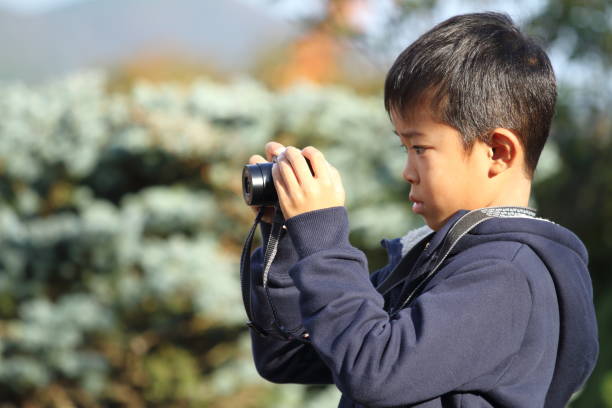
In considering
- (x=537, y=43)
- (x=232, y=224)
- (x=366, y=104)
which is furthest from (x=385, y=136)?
(x=537, y=43)

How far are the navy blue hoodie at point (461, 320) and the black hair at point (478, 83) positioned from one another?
168mm

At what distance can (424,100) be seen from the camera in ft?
4.33

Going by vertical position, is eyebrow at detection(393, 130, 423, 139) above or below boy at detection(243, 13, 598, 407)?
above

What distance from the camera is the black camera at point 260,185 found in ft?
4.50

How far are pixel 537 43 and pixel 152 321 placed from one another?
3143 millimetres

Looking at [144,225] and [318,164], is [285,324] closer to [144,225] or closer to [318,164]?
[318,164]

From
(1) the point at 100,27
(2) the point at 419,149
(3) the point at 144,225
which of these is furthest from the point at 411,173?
(1) the point at 100,27

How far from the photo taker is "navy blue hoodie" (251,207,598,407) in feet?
3.76

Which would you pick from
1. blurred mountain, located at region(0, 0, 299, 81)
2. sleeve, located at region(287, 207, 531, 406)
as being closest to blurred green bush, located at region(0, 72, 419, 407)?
sleeve, located at region(287, 207, 531, 406)

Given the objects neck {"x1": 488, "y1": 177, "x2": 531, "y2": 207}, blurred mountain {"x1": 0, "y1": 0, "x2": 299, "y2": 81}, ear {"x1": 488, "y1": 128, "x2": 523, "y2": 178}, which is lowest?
neck {"x1": 488, "y1": 177, "x2": 531, "y2": 207}

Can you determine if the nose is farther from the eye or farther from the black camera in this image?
the black camera

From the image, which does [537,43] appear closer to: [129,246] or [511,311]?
[511,311]

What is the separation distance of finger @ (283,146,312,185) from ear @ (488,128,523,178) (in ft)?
1.03

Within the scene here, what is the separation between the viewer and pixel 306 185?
1.25m
